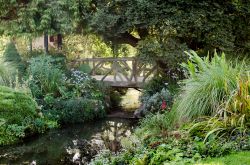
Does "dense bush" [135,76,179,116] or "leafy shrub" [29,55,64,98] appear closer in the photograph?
"dense bush" [135,76,179,116]

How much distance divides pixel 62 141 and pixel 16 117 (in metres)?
1.52

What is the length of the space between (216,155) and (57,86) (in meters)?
7.79

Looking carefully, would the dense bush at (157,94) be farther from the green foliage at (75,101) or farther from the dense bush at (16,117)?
the dense bush at (16,117)

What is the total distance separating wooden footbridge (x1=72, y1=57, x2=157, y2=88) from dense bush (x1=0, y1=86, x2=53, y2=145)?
373 cm

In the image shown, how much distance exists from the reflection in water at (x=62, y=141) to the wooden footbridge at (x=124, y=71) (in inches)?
76.8

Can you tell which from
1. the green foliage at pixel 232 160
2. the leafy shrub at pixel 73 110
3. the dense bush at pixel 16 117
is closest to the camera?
the green foliage at pixel 232 160

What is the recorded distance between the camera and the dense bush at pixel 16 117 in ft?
31.5

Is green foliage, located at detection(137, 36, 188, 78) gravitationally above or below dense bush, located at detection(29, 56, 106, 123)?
above

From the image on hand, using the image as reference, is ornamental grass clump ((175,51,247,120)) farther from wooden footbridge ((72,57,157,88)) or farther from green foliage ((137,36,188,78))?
wooden footbridge ((72,57,157,88))

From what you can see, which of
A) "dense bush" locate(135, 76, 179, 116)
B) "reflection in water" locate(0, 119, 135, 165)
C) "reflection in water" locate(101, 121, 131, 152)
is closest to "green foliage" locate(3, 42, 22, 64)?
"reflection in water" locate(0, 119, 135, 165)

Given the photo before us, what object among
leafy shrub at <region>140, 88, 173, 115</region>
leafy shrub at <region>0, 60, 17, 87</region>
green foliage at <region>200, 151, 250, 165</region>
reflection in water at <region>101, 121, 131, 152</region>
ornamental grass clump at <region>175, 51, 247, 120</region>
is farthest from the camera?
leafy shrub at <region>0, 60, 17, 87</region>

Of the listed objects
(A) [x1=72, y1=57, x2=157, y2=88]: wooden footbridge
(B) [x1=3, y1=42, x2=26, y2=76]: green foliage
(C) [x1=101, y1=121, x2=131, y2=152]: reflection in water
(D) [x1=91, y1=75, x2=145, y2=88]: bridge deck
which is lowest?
(C) [x1=101, y1=121, x2=131, y2=152]: reflection in water

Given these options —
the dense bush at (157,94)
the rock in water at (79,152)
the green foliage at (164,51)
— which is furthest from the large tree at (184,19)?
the rock in water at (79,152)

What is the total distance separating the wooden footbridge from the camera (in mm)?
13172
